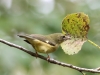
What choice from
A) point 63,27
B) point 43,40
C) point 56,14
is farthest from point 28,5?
point 63,27

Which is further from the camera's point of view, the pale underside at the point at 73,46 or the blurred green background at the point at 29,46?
the blurred green background at the point at 29,46

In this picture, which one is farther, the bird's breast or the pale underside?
the bird's breast

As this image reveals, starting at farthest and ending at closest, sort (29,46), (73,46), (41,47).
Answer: (29,46) < (41,47) < (73,46)

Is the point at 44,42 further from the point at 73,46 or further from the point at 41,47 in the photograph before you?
the point at 73,46

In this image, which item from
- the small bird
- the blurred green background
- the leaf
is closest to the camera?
the leaf

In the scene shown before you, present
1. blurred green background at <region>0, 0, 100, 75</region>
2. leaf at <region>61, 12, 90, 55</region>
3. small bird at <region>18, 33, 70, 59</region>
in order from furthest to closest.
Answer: blurred green background at <region>0, 0, 100, 75</region>, small bird at <region>18, 33, 70, 59</region>, leaf at <region>61, 12, 90, 55</region>

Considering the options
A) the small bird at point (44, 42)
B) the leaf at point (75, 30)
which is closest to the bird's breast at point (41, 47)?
the small bird at point (44, 42)

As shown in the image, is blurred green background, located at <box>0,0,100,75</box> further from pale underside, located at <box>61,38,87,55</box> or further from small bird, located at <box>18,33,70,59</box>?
pale underside, located at <box>61,38,87,55</box>

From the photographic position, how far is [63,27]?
1229mm

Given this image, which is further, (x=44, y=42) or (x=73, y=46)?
(x=44, y=42)

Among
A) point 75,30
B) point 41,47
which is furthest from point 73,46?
Result: point 41,47

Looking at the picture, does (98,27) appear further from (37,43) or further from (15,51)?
(37,43)

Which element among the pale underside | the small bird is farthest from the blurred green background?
the pale underside

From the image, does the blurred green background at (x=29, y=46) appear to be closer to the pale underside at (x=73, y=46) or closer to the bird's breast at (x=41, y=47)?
the bird's breast at (x=41, y=47)
